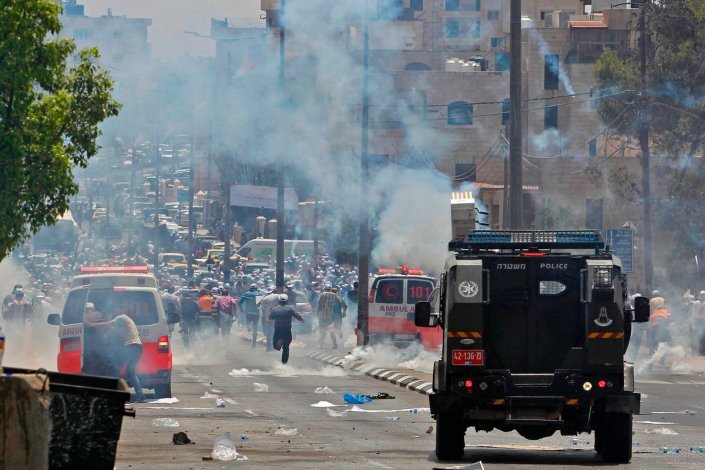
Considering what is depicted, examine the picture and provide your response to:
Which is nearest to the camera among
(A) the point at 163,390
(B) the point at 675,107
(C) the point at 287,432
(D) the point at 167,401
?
(C) the point at 287,432

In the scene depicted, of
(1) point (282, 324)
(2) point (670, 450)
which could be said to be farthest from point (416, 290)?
(2) point (670, 450)

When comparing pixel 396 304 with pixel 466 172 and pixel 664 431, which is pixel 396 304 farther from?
pixel 466 172

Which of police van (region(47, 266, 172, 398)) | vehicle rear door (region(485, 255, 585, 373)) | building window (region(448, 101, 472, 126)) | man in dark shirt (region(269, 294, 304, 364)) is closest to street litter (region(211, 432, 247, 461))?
vehicle rear door (region(485, 255, 585, 373))

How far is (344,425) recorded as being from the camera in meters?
19.9

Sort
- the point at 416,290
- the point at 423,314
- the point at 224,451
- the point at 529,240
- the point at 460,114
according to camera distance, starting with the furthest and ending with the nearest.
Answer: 1. the point at 460,114
2. the point at 416,290
3. the point at 423,314
4. the point at 529,240
5. the point at 224,451

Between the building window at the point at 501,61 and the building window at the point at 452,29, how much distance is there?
23823 millimetres

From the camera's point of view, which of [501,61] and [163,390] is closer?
[163,390]

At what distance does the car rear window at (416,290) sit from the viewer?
116 feet

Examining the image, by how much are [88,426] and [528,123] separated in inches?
2802

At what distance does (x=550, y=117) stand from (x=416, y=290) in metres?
46.0

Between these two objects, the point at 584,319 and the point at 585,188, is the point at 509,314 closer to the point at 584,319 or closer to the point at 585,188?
the point at 584,319

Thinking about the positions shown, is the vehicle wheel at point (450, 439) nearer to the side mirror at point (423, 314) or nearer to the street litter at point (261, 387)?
the side mirror at point (423, 314)

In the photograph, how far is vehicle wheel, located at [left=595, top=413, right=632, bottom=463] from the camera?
Result: 1531cm

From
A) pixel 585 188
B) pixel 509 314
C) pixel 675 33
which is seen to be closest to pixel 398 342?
pixel 509 314
